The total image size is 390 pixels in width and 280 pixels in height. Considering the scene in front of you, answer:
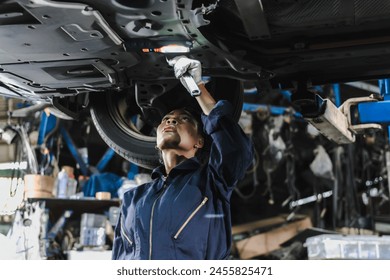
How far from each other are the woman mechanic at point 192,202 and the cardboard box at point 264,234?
2512 millimetres

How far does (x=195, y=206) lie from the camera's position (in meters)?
1.59

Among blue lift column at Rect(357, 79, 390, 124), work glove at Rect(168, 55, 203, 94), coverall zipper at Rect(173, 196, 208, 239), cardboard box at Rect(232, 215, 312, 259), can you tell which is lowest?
cardboard box at Rect(232, 215, 312, 259)

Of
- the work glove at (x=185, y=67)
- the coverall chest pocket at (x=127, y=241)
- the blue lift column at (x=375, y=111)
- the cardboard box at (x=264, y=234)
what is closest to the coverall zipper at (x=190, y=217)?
the coverall chest pocket at (x=127, y=241)

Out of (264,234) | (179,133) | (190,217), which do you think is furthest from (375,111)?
(264,234)

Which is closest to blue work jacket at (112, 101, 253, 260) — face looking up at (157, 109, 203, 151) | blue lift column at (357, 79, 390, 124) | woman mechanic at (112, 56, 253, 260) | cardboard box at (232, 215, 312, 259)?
woman mechanic at (112, 56, 253, 260)

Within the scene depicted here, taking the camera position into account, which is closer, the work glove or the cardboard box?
the work glove

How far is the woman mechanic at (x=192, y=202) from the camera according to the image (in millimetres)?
1556

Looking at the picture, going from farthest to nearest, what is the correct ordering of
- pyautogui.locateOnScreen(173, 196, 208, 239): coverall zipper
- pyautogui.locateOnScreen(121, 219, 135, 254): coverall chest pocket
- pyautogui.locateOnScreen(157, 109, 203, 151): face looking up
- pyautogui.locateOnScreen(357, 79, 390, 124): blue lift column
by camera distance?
pyautogui.locateOnScreen(357, 79, 390, 124): blue lift column, pyautogui.locateOnScreen(157, 109, 203, 151): face looking up, pyautogui.locateOnScreen(121, 219, 135, 254): coverall chest pocket, pyautogui.locateOnScreen(173, 196, 208, 239): coverall zipper

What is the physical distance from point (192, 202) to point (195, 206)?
0.02 metres

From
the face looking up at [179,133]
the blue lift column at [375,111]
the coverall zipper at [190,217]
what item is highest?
the blue lift column at [375,111]

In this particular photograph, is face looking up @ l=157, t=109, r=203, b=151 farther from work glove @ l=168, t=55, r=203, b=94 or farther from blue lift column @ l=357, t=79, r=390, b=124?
blue lift column @ l=357, t=79, r=390, b=124

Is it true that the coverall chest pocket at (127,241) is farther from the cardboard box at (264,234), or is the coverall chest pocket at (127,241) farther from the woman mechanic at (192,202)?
the cardboard box at (264,234)

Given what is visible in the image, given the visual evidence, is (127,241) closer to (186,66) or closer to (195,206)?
(195,206)

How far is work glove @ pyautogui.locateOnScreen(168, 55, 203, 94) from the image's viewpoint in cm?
158
